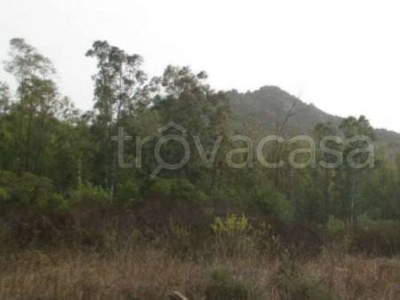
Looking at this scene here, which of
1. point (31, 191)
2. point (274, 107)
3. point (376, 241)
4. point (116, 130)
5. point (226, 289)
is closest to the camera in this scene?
point (226, 289)

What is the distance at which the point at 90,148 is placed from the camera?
115 ft

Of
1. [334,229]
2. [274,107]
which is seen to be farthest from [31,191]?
[274,107]

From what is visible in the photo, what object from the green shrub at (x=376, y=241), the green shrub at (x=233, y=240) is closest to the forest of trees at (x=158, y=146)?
the green shrub at (x=376, y=241)

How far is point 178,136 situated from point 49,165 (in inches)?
349

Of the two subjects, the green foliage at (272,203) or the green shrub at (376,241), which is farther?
the green foliage at (272,203)

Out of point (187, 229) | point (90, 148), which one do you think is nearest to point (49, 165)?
point (90, 148)

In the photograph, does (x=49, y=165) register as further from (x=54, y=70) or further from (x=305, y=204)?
(x=305, y=204)

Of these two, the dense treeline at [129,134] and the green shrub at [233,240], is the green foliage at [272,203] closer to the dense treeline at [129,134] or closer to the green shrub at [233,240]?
the dense treeline at [129,134]

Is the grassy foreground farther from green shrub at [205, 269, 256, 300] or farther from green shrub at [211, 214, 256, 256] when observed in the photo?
green shrub at [211, 214, 256, 256]

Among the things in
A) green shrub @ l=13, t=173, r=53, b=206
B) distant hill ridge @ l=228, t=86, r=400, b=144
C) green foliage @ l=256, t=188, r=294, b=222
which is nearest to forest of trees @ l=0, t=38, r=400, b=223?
green foliage @ l=256, t=188, r=294, b=222

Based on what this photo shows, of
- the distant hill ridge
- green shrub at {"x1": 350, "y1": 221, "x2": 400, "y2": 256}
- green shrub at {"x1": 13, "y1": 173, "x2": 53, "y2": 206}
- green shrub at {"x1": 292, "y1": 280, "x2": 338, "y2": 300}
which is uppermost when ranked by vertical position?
the distant hill ridge

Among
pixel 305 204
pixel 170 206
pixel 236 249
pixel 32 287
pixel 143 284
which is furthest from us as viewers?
pixel 305 204

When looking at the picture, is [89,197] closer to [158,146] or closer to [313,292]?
[313,292]

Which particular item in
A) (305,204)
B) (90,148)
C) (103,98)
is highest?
(103,98)
